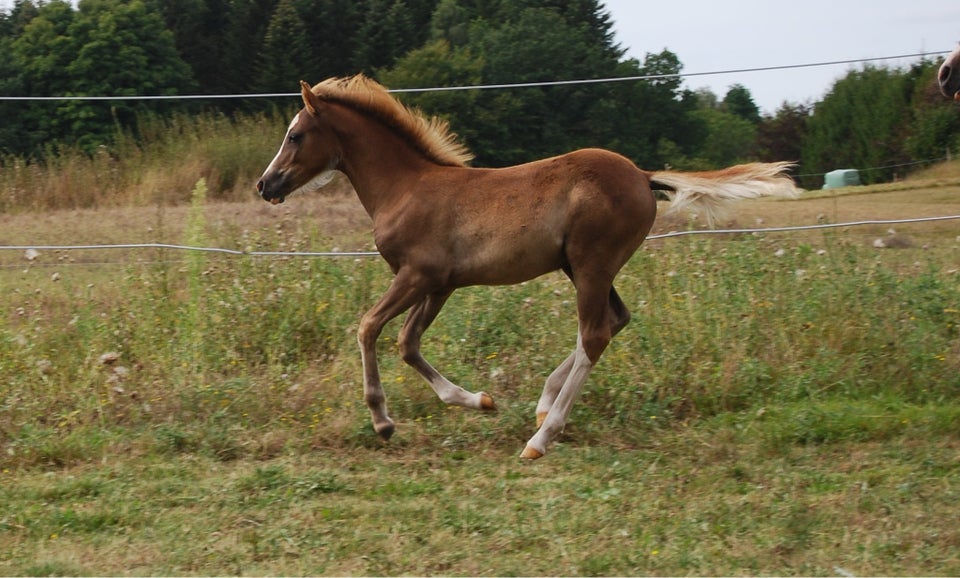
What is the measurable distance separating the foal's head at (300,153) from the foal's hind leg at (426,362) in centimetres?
106

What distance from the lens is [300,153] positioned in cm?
642

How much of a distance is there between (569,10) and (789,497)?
2234cm

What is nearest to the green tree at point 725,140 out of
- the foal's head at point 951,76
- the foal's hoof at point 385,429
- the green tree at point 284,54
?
the foal's head at point 951,76

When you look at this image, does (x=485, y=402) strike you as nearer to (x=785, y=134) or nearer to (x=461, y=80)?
(x=785, y=134)

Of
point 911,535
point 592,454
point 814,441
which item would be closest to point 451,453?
point 592,454

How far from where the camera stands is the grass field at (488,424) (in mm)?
4758

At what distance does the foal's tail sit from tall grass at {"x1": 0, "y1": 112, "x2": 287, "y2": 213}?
940 centimetres

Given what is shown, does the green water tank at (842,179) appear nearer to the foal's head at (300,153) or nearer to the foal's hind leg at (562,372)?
the foal's hind leg at (562,372)

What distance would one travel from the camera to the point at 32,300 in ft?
27.4

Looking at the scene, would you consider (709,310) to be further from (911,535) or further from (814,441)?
Answer: (911,535)

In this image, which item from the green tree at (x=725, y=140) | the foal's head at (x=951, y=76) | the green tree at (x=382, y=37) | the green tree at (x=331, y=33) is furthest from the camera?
the green tree at (x=331, y=33)

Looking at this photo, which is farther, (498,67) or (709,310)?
(498,67)

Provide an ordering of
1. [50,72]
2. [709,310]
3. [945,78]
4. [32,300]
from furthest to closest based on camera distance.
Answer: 1. [50,72]
2. [32,300]
3. [709,310]
4. [945,78]

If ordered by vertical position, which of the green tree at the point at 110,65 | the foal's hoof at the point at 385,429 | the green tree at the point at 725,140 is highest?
the green tree at the point at 110,65
